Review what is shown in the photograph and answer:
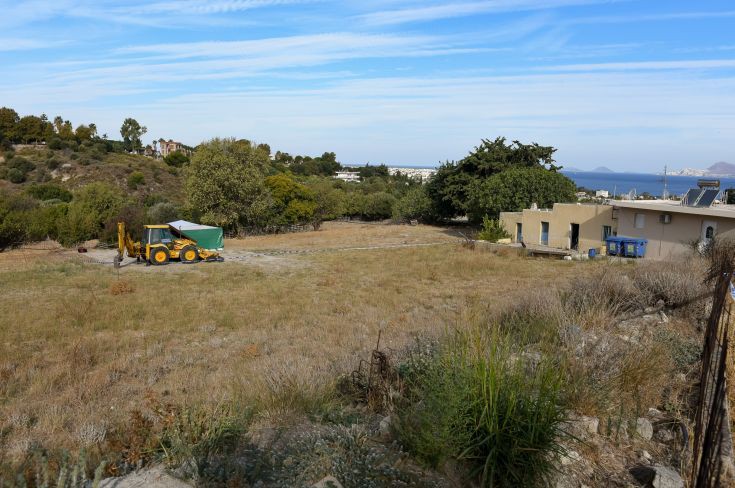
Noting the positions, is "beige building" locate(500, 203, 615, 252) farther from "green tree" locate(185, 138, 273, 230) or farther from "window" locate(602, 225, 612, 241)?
"green tree" locate(185, 138, 273, 230)

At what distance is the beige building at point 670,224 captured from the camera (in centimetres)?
2189

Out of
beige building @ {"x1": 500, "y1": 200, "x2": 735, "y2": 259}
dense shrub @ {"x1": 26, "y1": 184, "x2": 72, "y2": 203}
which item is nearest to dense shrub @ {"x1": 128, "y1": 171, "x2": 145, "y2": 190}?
dense shrub @ {"x1": 26, "y1": 184, "x2": 72, "y2": 203}

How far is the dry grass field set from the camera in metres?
6.25

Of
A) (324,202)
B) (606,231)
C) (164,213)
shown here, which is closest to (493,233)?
(606,231)

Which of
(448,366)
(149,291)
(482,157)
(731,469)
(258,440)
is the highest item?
(482,157)

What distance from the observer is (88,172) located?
58.1 m

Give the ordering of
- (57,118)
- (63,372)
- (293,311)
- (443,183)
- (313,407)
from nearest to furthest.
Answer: (313,407)
(63,372)
(293,311)
(443,183)
(57,118)

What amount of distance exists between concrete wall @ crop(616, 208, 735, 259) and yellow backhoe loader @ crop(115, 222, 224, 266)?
19439 millimetres

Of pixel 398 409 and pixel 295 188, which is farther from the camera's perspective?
pixel 295 188

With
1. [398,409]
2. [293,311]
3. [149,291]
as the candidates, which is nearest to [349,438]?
[398,409]

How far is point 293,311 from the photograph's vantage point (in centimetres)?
1449

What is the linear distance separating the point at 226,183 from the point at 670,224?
26.9 metres

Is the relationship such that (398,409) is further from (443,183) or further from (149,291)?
(443,183)

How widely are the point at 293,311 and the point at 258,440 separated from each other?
396 inches
